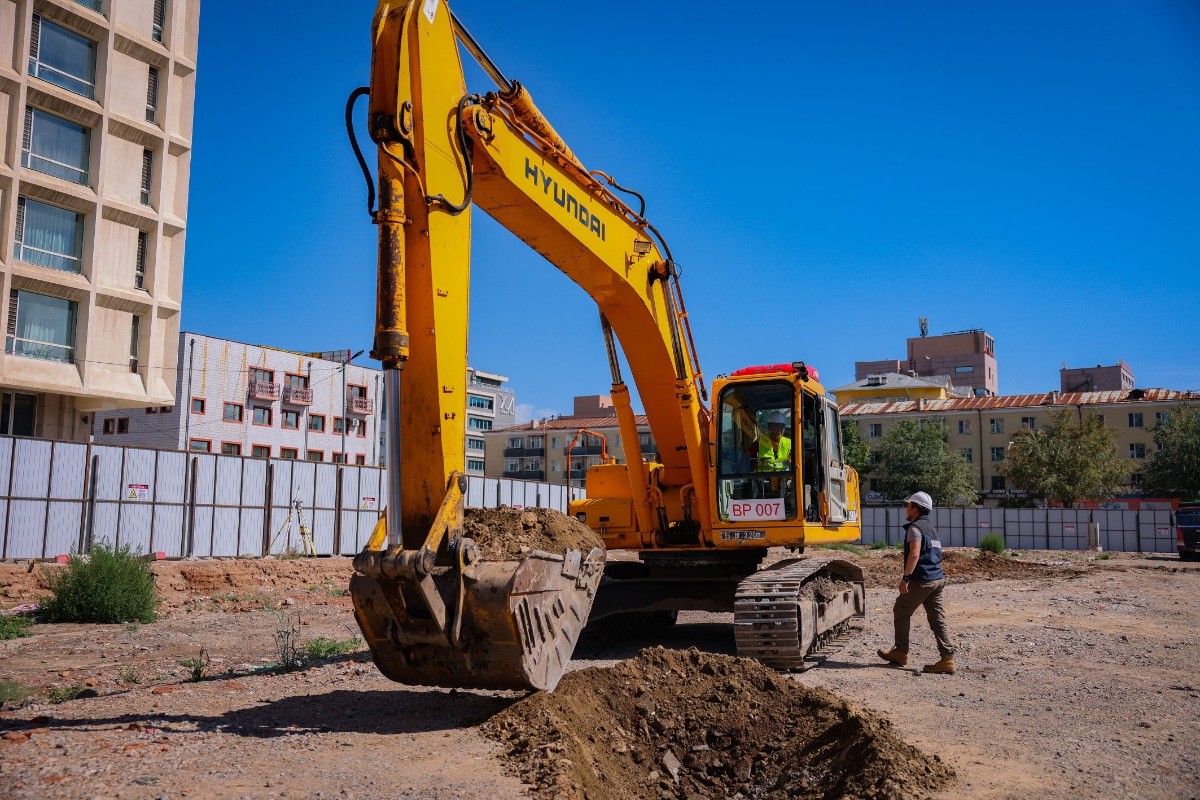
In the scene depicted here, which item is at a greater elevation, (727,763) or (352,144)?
(352,144)

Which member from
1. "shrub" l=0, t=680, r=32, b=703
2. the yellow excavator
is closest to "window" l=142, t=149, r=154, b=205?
the yellow excavator

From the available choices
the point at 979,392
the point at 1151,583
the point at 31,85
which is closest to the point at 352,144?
the point at 1151,583

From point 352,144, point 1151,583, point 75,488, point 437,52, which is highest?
point 437,52

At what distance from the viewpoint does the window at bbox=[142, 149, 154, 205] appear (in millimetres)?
29219

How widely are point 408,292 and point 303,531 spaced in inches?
912

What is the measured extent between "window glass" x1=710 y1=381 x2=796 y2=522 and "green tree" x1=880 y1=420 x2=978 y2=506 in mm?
52136

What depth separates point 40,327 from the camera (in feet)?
87.2

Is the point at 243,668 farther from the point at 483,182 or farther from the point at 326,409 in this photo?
the point at 326,409

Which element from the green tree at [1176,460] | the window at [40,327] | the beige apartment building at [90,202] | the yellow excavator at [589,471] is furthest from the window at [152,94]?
the green tree at [1176,460]

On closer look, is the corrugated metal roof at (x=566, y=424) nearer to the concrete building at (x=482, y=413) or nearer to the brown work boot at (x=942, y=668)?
the concrete building at (x=482, y=413)

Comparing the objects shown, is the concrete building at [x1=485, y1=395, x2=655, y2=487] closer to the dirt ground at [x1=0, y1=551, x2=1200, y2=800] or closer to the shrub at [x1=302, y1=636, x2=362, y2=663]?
the dirt ground at [x1=0, y1=551, x2=1200, y2=800]

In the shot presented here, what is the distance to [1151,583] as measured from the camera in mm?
22516

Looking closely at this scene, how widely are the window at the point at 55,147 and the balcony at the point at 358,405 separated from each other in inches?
1384

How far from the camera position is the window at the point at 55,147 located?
26234 mm
